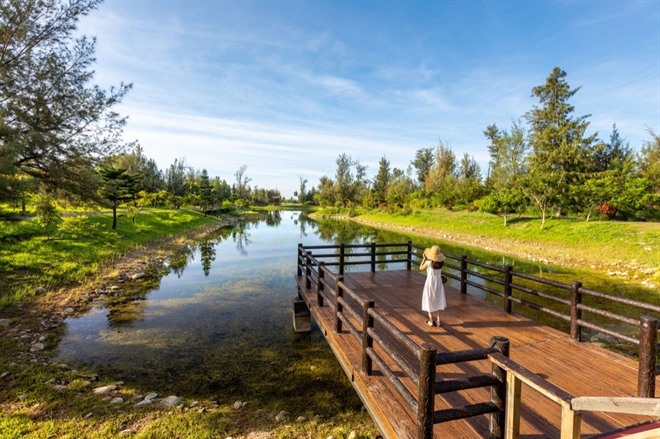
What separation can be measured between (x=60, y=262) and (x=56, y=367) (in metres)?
10.1

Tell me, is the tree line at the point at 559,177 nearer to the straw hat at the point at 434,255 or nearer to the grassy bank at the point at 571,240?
the grassy bank at the point at 571,240

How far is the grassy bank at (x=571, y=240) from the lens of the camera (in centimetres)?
1616

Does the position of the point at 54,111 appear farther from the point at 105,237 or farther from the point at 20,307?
the point at 105,237

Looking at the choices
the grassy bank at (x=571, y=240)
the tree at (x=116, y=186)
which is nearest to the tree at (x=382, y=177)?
the grassy bank at (x=571, y=240)

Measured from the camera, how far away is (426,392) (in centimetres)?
306

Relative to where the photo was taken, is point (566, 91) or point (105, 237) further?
point (566, 91)

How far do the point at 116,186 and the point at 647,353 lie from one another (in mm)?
28066

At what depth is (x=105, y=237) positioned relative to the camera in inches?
786

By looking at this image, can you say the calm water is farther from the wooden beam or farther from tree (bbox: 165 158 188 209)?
tree (bbox: 165 158 188 209)

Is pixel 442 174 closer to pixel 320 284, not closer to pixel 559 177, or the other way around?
pixel 559 177

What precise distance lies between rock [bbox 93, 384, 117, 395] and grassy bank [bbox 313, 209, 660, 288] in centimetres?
1887

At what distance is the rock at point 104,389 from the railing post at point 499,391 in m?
6.54

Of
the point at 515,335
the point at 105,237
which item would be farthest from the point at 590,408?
the point at 105,237

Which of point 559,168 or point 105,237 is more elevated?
point 559,168
